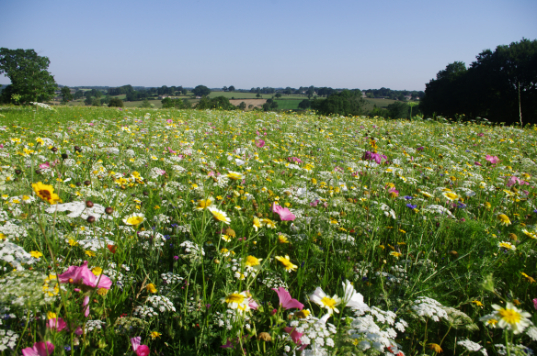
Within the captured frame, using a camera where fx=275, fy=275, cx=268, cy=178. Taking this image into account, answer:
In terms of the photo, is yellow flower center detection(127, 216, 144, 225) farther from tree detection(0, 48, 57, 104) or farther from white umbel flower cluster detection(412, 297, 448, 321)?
tree detection(0, 48, 57, 104)

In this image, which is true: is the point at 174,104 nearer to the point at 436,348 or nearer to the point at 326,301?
the point at 326,301

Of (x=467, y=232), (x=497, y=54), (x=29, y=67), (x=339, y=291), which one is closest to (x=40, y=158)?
(x=339, y=291)

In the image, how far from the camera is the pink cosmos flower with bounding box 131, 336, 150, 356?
0.96m

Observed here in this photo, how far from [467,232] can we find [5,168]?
11.2 ft

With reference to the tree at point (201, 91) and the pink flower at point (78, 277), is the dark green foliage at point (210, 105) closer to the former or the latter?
the pink flower at point (78, 277)

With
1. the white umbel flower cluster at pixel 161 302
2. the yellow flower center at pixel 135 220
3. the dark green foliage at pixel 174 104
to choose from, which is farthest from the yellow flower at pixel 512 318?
the dark green foliage at pixel 174 104

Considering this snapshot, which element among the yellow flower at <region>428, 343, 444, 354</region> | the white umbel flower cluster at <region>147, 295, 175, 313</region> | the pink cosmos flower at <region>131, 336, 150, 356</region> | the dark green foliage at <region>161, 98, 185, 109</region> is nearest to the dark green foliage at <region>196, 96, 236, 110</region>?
the dark green foliage at <region>161, 98, 185, 109</region>

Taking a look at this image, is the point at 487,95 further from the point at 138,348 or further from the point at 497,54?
the point at 138,348

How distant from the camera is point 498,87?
98.2 ft

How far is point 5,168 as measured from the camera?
7.10 feet

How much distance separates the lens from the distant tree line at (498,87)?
28.5 metres

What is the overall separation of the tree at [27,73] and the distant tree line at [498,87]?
2025 inches

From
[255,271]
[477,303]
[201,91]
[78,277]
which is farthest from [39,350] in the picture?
[201,91]

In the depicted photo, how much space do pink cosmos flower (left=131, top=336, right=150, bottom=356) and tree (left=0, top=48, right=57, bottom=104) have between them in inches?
1887
